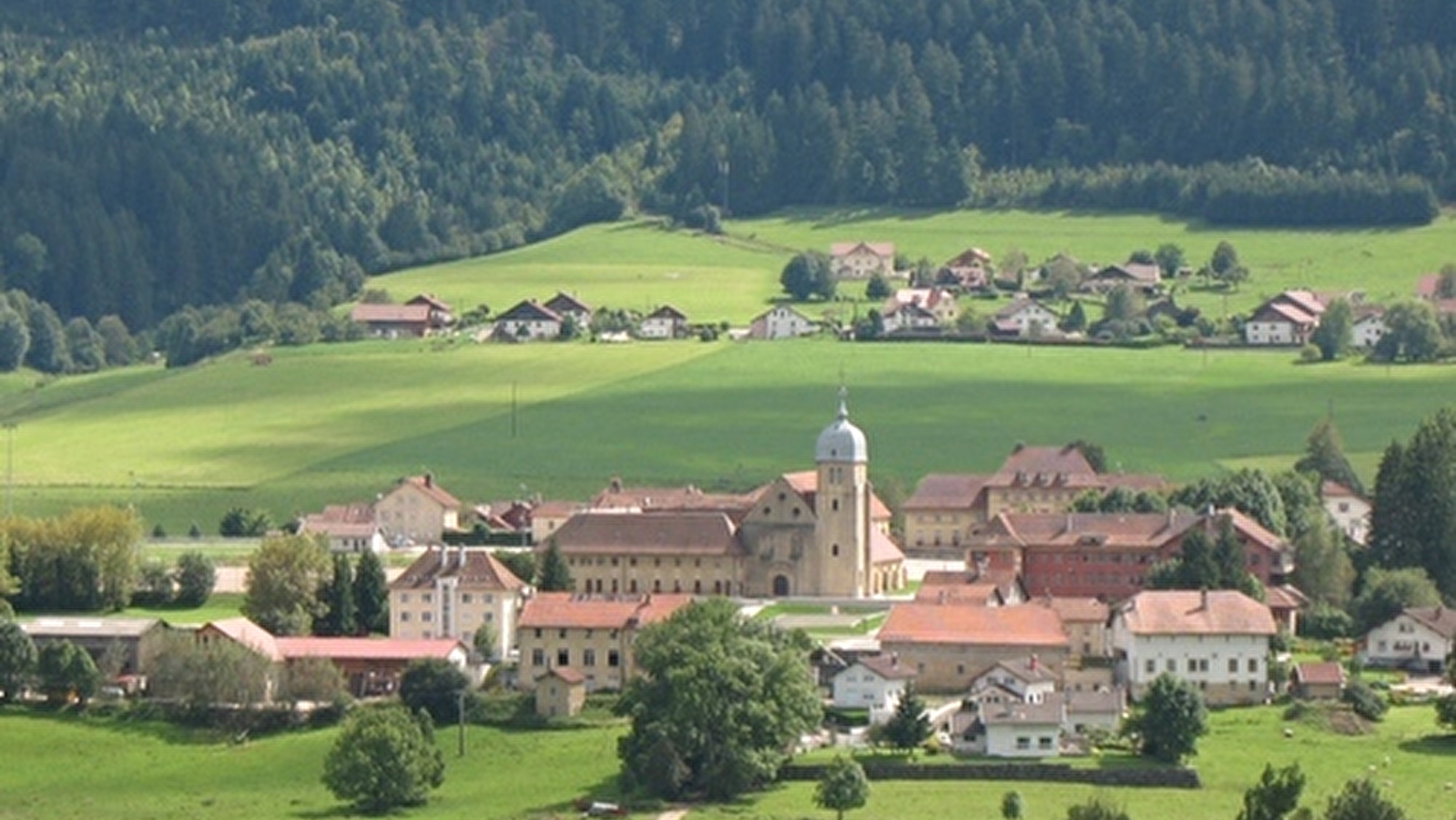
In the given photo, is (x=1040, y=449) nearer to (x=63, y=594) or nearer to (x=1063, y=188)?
(x=63, y=594)

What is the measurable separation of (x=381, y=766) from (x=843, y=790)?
10.3 m

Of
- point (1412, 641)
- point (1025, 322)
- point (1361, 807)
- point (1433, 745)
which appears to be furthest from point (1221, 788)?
point (1025, 322)

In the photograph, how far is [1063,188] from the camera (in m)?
188

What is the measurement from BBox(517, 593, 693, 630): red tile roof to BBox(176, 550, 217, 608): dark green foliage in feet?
40.6

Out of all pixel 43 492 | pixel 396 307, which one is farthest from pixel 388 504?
pixel 396 307

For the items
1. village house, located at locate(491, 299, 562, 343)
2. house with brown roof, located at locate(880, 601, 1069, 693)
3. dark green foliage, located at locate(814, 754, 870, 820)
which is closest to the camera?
dark green foliage, located at locate(814, 754, 870, 820)

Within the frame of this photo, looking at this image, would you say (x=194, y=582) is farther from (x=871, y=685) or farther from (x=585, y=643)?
(x=871, y=685)

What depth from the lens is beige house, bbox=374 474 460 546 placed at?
122812 millimetres

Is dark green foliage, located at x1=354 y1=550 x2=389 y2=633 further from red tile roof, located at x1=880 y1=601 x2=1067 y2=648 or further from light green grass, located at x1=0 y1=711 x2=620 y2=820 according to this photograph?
red tile roof, located at x1=880 y1=601 x2=1067 y2=648

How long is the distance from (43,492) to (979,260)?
1974 inches

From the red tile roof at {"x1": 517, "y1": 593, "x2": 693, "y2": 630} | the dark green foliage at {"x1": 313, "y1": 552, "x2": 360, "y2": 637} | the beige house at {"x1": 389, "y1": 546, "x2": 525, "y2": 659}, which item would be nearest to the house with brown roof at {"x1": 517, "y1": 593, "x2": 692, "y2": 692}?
the red tile roof at {"x1": 517, "y1": 593, "x2": 693, "y2": 630}

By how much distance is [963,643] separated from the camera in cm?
9675

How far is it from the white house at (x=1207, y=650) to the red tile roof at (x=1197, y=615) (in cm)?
2

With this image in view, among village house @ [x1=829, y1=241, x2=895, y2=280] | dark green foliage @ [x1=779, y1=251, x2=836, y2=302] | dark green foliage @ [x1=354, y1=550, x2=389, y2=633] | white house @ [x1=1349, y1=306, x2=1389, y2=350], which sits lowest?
dark green foliage @ [x1=354, y1=550, x2=389, y2=633]
